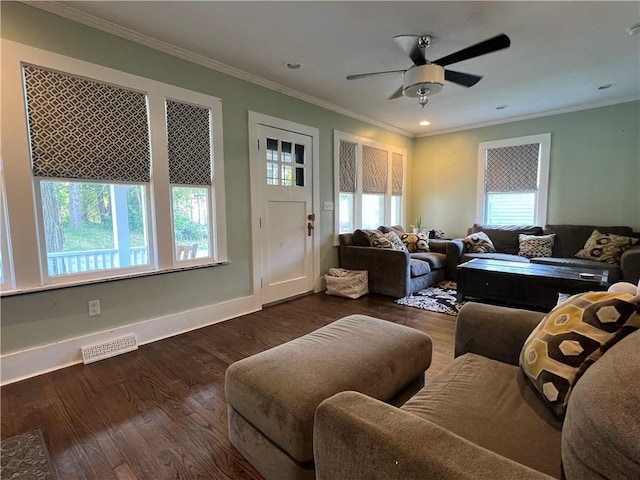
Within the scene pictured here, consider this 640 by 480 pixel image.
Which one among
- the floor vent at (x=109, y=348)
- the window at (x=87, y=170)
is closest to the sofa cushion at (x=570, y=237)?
the window at (x=87, y=170)

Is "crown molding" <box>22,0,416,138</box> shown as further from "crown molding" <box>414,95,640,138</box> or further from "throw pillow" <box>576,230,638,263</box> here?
"throw pillow" <box>576,230,638,263</box>

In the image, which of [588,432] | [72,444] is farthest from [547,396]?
[72,444]

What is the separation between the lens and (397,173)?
228 inches

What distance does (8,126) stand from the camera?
2.07m

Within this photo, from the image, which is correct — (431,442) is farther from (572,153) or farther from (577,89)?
(572,153)

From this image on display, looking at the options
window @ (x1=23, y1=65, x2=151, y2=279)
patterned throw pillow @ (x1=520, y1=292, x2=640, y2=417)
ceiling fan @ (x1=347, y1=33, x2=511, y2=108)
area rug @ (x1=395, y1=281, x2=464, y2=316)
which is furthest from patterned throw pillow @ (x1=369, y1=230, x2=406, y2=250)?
patterned throw pillow @ (x1=520, y1=292, x2=640, y2=417)

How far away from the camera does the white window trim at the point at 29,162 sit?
2086 millimetres

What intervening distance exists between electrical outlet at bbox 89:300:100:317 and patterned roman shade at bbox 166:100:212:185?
45.3 inches

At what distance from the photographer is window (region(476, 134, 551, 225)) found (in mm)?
4871

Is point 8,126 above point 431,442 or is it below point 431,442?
above

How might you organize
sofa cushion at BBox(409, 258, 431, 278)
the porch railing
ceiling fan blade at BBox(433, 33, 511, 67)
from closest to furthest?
1. ceiling fan blade at BBox(433, 33, 511, 67)
2. the porch railing
3. sofa cushion at BBox(409, 258, 431, 278)

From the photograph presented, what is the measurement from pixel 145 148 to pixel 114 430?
2.06 meters

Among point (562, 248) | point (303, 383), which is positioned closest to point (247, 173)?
point (303, 383)

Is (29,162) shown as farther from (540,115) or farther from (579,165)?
(579,165)
